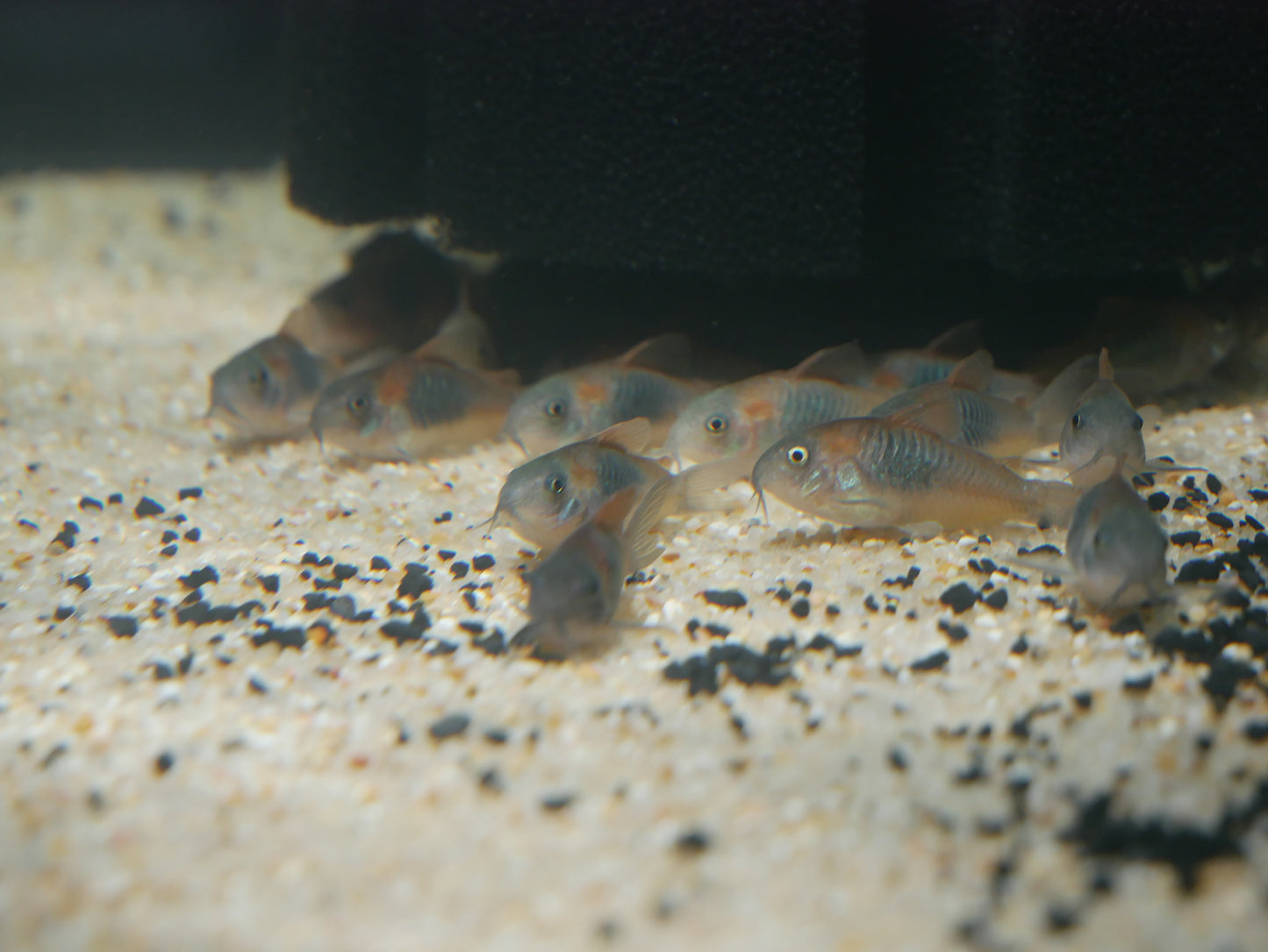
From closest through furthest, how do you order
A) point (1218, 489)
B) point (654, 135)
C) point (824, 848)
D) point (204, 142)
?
point (824, 848) < point (1218, 489) < point (654, 135) < point (204, 142)

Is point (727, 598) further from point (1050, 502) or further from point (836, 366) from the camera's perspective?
point (836, 366)

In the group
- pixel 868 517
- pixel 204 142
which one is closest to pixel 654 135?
pixel 868 517

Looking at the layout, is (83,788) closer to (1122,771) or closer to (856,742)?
(856,742)

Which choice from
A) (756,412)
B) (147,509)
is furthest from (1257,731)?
(147,509)

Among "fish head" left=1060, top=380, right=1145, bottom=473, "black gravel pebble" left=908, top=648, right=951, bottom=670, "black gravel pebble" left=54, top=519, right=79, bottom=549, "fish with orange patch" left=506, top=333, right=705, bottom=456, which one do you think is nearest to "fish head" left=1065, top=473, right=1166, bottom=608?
"black gravel pebble" left=908, top=648, right=951, bottom=670

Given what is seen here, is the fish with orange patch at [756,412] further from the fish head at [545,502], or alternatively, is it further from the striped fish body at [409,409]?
the striped fish body at [409,409]

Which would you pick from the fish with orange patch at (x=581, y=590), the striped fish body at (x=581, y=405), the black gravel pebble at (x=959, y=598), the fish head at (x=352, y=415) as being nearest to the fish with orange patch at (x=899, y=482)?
the black gravel pebble at (x=959, y=598)
